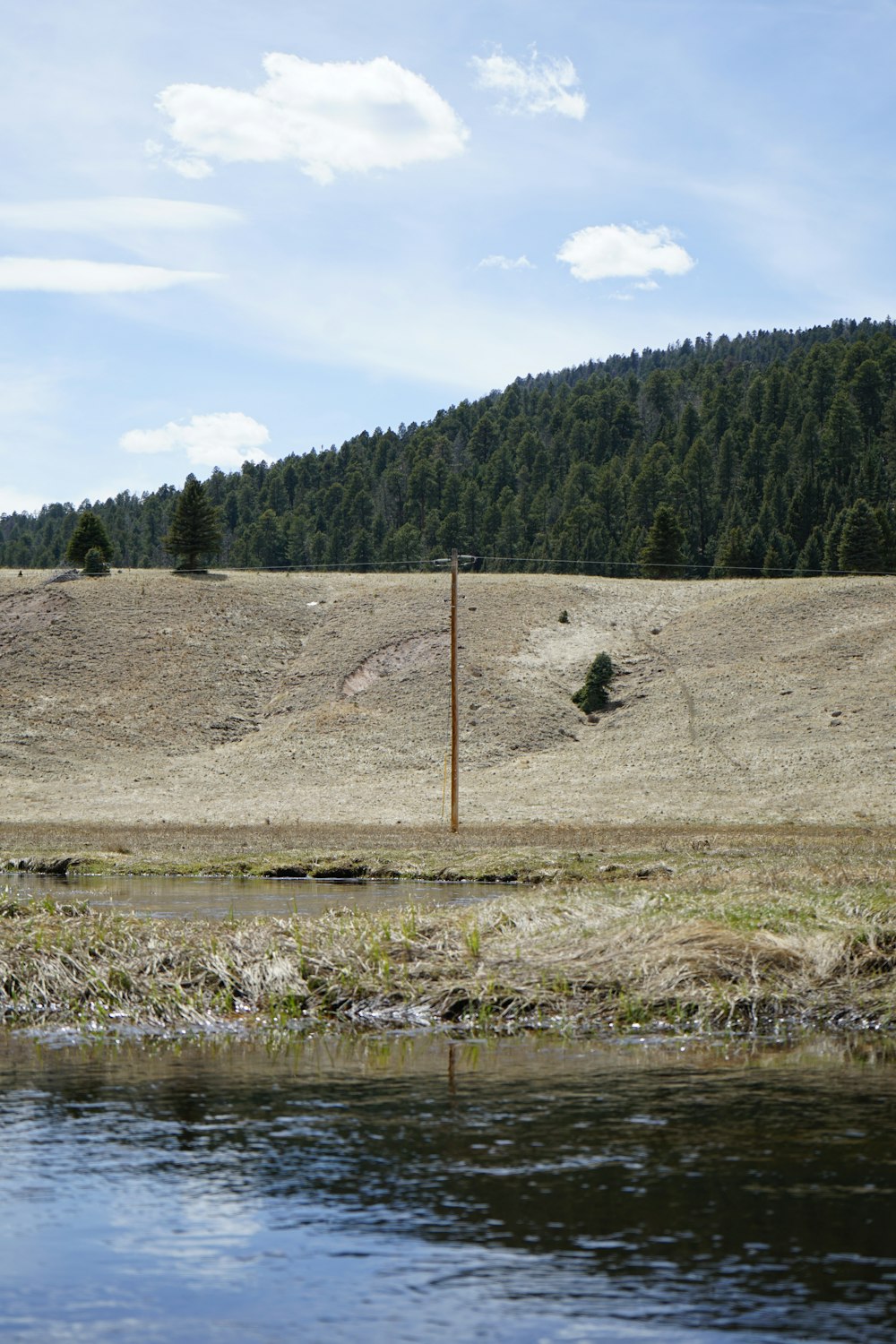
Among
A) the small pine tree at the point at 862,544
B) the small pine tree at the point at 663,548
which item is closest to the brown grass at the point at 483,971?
the small pine tree at the point at 663,548

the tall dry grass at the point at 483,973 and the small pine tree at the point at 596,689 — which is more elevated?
the small pine tree at the point at 596,689

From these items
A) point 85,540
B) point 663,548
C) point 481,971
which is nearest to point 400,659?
point 663,548

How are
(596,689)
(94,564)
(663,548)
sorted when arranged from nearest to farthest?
(596,689), (94,564), (663,548)

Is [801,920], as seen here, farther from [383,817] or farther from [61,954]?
[383,817]

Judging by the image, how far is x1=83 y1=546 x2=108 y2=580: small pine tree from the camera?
87.6 meters

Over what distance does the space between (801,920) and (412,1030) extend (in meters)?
5.38

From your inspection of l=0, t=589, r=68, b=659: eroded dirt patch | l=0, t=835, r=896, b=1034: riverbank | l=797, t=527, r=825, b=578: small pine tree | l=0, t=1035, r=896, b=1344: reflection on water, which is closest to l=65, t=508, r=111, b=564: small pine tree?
l=0, t=589, r=68, b=659: eroded dirt patch

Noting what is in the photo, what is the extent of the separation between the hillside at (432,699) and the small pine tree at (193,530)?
3284mm

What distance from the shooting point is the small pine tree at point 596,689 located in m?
66.3

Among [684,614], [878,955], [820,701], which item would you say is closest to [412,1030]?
[878,955]

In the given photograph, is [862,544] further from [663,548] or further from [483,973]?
[483,973]

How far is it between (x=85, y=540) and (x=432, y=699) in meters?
36.4

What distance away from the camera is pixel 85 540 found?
303 ft

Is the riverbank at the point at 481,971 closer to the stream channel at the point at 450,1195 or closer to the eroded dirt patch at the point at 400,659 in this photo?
the stream channel at the point at 450,1195
